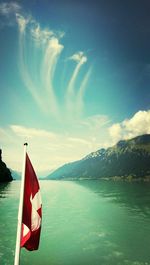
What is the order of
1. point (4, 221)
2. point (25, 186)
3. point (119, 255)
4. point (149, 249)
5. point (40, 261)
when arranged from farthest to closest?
point (4, 221) → point (149, 249) → point (119, 255) → point (40, 261) → point (25, 186)

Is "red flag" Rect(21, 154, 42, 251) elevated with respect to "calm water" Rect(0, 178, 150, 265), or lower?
elevated

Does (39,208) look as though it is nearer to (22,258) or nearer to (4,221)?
(22,258)

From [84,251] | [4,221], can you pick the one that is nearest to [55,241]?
[84,251]

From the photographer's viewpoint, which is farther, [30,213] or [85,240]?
[85,240]

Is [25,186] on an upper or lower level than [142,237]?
upper

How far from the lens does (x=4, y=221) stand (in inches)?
1601

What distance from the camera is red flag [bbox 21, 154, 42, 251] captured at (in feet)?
28.4

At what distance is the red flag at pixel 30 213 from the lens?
8.66m

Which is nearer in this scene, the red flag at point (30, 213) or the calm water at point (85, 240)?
the red flag at point (30, 213)

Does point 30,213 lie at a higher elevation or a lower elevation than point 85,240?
higher

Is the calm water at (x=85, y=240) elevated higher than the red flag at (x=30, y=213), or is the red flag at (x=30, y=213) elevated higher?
the red flag at (x=30, y=213)

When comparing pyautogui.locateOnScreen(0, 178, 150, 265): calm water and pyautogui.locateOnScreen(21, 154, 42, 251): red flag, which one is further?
pyautogui.locateOnScreen(0, 178, 150, 265): calm water

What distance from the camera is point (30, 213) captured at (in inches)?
344

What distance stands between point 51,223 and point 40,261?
18.2 m
